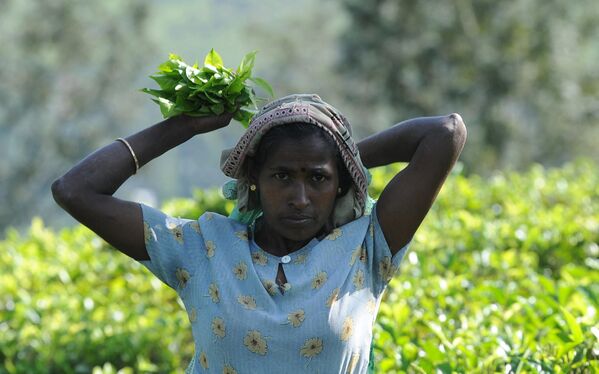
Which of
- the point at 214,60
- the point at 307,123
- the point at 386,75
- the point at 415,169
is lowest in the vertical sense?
the point at 386,75

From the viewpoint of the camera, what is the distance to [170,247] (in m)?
2.44

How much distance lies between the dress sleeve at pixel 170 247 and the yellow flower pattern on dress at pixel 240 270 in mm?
105

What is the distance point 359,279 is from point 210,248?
0.39 meters

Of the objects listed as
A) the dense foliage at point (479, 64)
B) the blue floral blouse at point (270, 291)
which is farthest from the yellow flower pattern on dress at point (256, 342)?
the dense foliage at point (479, 64)

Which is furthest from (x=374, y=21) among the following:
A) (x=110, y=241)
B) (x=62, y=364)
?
(x=110, y=241)

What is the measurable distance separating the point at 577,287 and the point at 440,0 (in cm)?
1701

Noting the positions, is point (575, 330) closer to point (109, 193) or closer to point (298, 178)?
point (298, 178)

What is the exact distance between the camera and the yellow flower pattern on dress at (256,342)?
229 centimetres

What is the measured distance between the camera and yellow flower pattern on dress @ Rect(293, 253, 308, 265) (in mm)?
2406

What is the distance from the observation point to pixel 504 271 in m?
4.52

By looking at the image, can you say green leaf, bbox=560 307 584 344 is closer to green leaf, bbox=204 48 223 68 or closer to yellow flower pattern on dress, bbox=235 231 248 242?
yellow flower pattern on dress, bbox=235 231 248 242

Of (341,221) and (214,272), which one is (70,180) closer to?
(214,272)

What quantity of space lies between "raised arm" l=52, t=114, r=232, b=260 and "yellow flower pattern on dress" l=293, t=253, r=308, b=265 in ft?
1.27

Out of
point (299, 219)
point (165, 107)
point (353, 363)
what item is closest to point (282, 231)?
point (299, 219)
